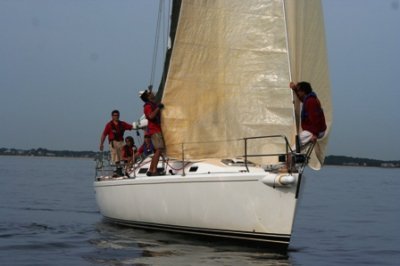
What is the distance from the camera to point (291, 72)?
14.4m

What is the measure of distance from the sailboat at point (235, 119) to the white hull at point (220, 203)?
0.02 metres

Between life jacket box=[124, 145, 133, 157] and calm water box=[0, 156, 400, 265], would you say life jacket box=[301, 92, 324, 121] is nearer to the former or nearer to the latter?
calm water box=[0, 156, 400, 265]

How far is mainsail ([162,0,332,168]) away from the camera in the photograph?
14.5 metres

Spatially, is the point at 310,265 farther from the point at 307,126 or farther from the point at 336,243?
the point at 336,243

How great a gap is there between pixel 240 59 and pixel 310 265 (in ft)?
14.8

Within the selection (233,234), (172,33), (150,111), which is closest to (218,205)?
(233,234)

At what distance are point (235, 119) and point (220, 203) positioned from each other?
6.84ft

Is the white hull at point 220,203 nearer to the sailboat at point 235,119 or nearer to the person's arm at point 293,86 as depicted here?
the sailboat at point 235,119

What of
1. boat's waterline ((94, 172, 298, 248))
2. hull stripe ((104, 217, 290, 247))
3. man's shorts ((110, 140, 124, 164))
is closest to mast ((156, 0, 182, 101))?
boat's waterline ((94, 172, 298, 248))

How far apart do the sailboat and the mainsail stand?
0.07 feet

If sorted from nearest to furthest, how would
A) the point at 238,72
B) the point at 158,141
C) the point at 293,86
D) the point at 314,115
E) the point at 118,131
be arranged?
the point at 314,115 → the point at 293,86 → the point at 238,72 → the point at 158,141 → the point at 118,131

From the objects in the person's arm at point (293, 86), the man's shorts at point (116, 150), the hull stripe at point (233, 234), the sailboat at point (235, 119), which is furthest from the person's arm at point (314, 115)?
the man's shorts at point (116, 150)

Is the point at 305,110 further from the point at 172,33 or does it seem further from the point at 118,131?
the point at 118,131

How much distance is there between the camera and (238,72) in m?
15.1
